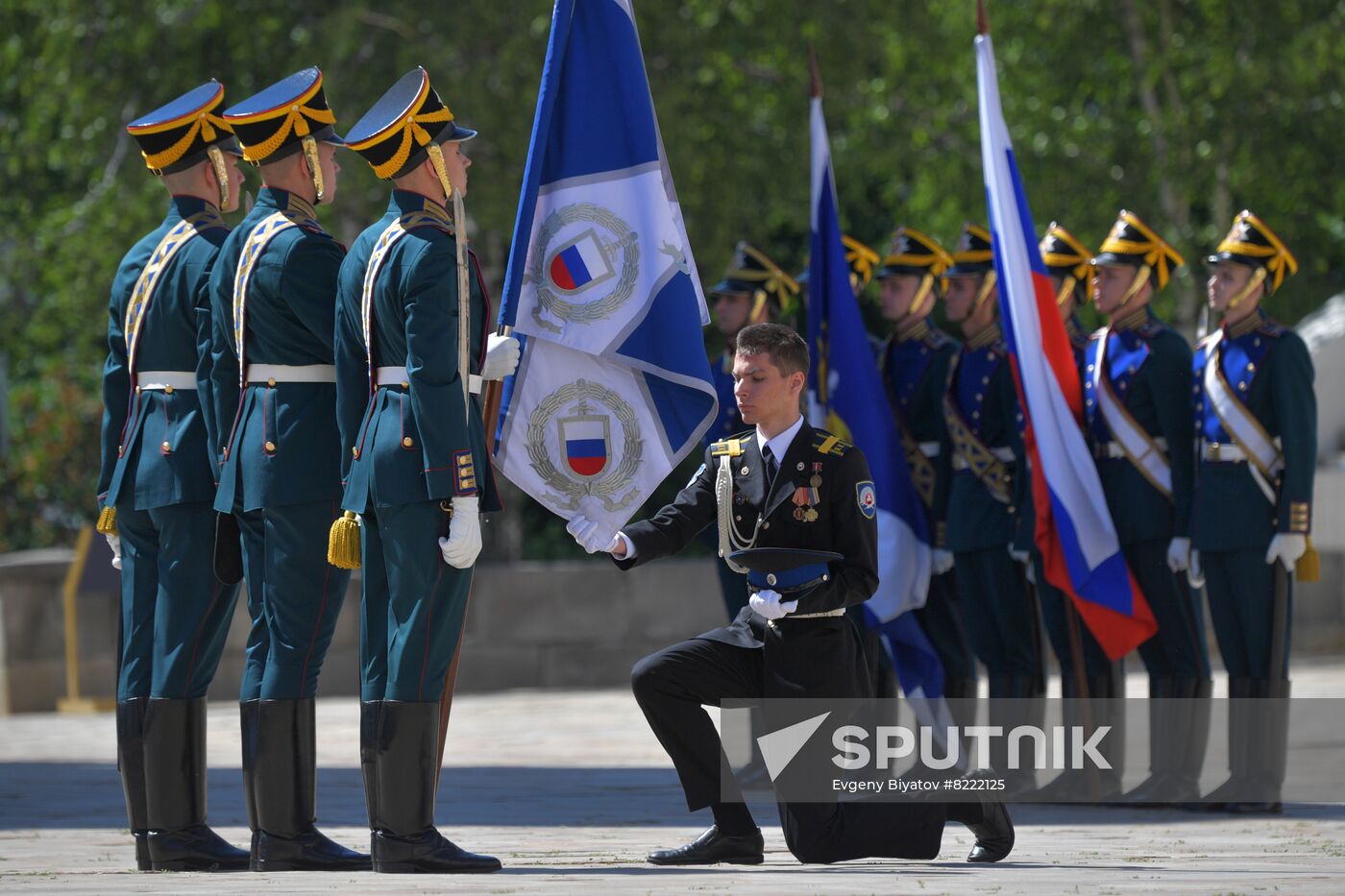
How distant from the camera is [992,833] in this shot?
6.56 metres

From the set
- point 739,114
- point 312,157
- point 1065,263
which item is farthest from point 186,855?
point 739,114

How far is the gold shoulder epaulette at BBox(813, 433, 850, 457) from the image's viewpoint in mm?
Answer: 6383

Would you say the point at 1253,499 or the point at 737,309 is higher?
the point at 737,309

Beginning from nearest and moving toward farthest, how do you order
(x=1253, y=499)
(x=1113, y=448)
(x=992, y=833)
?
(x=992, y=833), (x=1253, y=499), (x=1113, y=448)

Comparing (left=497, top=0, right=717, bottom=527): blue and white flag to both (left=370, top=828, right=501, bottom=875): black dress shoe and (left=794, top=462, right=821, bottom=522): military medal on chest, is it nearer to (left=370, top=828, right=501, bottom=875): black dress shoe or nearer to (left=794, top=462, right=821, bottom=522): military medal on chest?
(left=794, top=462, right=821, bottom=522): military medal on chest

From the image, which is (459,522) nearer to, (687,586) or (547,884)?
(547,884)

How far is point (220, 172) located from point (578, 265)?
1.15 metres

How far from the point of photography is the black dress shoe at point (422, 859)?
629cm

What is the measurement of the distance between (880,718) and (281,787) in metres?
2.00

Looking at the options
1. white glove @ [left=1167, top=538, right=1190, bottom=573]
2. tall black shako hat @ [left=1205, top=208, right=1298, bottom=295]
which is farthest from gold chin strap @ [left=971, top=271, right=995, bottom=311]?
white glove @ [left=1167, top=538, right=1190, bottom=573]

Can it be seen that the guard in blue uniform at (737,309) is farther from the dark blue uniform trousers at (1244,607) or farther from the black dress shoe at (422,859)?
the black dress shoe at (422,859)

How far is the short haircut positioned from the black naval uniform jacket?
192mm

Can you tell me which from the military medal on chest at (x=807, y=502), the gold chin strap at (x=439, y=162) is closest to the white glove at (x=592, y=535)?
the military medal on chest at (x=807, y=502)

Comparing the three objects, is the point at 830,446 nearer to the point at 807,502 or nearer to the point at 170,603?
the point at 807,502
